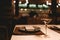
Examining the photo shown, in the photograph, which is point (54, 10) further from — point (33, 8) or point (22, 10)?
point (22, 10)

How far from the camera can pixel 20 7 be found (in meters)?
3.77

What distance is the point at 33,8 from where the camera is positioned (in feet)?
12.5

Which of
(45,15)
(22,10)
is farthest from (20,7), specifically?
(45,15)

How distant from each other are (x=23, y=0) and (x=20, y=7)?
7.7 inches

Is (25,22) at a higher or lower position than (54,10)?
lower

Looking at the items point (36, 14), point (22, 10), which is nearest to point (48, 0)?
point (36, 14)

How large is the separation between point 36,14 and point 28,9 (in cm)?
24

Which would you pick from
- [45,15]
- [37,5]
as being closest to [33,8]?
[37,5]

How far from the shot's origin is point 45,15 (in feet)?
12.5

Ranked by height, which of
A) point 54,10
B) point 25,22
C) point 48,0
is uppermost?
point 48,0

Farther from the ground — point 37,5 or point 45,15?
point 37,5

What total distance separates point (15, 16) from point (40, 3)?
0.73m

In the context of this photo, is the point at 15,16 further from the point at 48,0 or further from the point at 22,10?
the point at 48,0

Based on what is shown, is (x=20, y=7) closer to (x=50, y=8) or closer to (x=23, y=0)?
(x=23, y=0)
